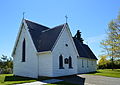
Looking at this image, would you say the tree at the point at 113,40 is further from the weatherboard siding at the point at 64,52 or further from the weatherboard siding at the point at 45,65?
the weatherboard siding at the point at 45,65

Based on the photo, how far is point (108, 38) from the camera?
28406 millimetres

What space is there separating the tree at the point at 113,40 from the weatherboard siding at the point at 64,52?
1037cm

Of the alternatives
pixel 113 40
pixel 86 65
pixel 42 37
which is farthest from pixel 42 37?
pixel 113 40

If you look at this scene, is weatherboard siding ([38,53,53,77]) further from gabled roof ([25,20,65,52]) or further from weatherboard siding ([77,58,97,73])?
weatherboard siding ([77,58,97,73])

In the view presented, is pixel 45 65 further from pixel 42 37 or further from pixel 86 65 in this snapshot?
pixel 86 65

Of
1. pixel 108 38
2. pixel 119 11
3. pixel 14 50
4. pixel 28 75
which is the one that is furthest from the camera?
pixel 108 38

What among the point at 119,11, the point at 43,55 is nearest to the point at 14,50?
the point at 43,55

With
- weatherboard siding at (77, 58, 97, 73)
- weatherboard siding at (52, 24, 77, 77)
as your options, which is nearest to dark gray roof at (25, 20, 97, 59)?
weatherboard siding at (52, 24, 77, 77)

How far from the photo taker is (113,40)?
2722cm

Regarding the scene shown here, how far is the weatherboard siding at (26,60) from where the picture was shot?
17.0 m

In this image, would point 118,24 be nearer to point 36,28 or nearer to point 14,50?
point 36,28

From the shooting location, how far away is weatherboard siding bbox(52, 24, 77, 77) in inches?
635

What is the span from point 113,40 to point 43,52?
1742 cm

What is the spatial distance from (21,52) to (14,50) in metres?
1.98
